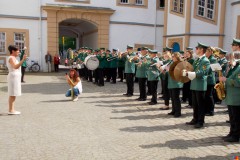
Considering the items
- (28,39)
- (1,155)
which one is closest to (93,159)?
(1,155)

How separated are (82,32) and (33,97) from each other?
21.0m

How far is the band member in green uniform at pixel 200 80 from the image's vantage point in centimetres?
664

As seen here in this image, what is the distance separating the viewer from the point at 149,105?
9633 millimetres

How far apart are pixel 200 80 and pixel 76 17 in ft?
58.7

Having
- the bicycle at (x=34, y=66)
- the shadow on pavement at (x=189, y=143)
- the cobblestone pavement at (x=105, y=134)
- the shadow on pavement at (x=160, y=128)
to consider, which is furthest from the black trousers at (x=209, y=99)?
the bicycle at (x=34, y=66)

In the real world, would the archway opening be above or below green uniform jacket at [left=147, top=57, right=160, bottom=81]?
above

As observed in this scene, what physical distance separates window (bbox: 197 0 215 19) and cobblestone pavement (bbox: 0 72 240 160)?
12.2m

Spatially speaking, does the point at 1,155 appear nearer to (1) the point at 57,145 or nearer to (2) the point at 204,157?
(1) the point at 57,145

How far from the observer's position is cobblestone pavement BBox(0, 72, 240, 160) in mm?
5062

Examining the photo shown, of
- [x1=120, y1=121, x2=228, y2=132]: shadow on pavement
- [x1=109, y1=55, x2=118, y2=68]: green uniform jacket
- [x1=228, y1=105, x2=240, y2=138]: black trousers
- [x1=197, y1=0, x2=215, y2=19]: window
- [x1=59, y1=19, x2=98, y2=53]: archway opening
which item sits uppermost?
[x1=197, y1=0, x2=215, y2=19]: window

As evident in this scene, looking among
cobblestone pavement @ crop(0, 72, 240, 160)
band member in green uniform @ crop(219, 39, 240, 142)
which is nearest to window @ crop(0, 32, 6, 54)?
cobblestone pavement @ crop(0, 72, 240, 160)

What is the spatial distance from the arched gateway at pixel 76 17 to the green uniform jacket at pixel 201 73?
1731 centimetres

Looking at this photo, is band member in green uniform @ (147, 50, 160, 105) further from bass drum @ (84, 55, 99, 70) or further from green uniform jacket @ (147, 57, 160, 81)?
bass drum @ (84, 55, 99, 70)

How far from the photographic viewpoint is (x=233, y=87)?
5770mm
